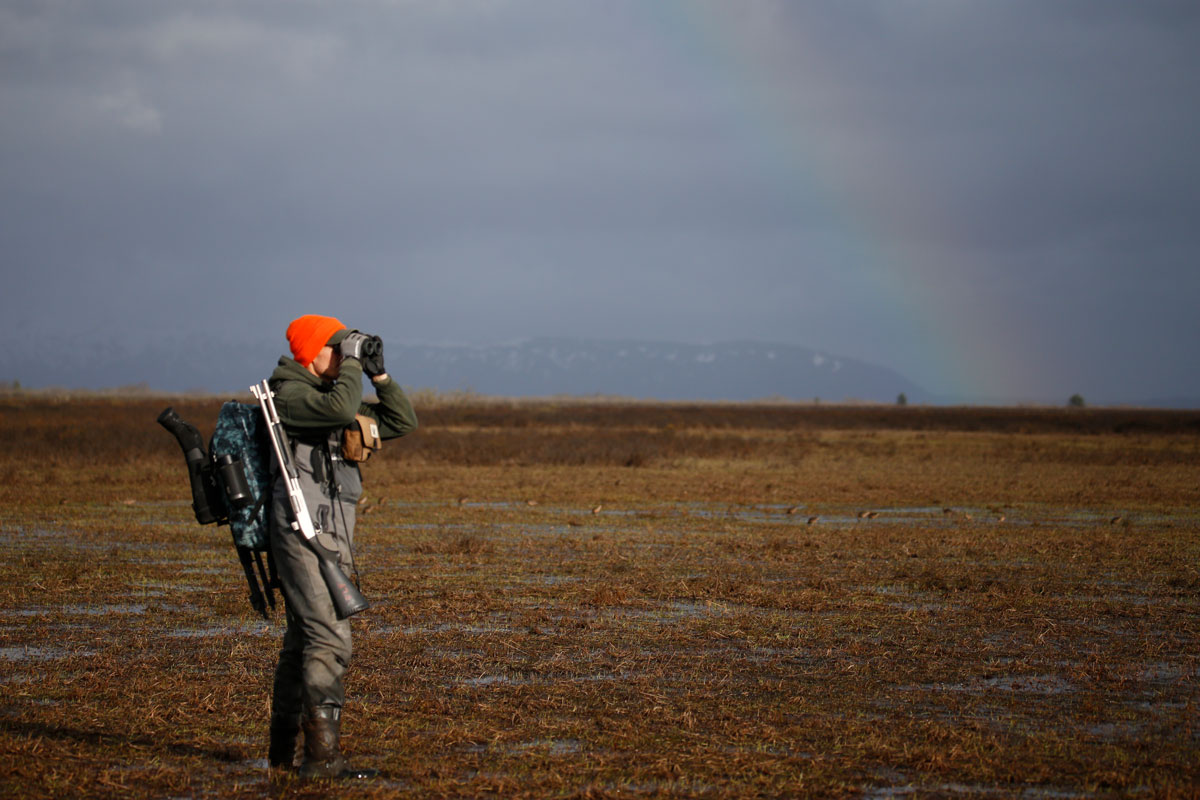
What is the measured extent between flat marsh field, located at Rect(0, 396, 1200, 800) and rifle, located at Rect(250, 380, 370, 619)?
86cm

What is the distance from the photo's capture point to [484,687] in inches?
299

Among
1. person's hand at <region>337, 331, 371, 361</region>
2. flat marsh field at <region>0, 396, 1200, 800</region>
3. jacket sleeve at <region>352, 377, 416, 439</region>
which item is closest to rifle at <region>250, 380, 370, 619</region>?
person's hand at <region>337, 331, 371, 361</region>

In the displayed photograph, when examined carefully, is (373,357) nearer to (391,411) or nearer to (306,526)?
(391,411)

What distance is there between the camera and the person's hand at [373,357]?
18.7ft

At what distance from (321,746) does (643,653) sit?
3.51m

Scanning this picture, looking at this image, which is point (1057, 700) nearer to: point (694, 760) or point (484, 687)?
point (694, 760)

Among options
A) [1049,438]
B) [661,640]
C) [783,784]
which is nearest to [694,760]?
[783,784]

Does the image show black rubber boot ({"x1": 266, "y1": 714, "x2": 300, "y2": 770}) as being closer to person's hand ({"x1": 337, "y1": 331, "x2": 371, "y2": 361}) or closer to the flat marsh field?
the flat marsh field

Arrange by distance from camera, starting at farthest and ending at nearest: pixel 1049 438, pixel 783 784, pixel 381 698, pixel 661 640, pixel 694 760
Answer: pixel 1049 438
pixel 661 640
pixel 381 698
pixel 694 760
pixel 783 784

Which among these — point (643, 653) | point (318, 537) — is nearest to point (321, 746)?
point (318, 537)

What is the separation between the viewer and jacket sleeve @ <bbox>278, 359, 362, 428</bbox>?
5.53 metres

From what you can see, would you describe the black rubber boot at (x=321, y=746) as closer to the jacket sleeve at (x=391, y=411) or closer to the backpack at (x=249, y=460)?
the backpack at (x=249, y=460)

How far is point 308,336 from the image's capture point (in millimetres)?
5848

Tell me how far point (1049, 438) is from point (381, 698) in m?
47.8
